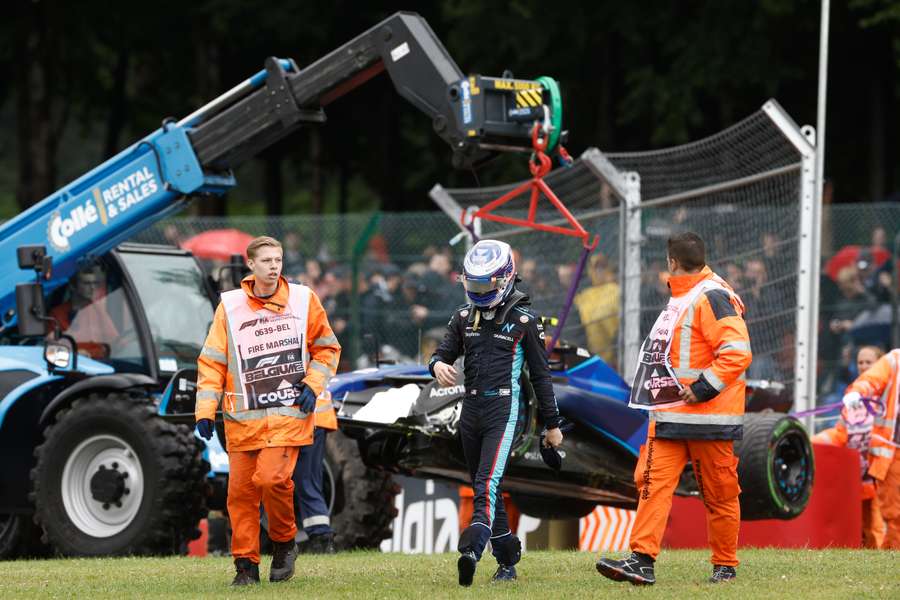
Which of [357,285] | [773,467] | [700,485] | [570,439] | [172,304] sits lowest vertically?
[700,485]

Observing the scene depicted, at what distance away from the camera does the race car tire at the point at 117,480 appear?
10.8 m

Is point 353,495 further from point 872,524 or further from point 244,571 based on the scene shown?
point 872,524

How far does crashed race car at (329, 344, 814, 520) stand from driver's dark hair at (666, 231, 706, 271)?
6.45 ft

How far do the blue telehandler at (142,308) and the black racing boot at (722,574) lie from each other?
3.63 meters

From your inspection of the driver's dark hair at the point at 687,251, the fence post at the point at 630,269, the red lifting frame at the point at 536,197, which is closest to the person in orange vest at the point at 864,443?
the fence post at the point at 630,269

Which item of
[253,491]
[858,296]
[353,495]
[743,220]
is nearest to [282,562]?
[253,491]

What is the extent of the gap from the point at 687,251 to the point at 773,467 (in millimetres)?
2540

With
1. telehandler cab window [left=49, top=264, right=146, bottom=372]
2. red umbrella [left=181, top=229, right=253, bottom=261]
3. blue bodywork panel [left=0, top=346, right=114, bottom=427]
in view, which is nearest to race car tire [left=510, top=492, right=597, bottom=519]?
telehandler cab window [left=49, top=264, right=146, bottom=372]

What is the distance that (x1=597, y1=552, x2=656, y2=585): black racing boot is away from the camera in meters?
8.02

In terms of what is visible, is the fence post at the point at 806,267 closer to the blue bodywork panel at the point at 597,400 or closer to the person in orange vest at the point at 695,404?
the blue bodywork panel at the point at 597,400

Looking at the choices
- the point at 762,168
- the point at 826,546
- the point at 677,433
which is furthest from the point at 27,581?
the point at 762,168

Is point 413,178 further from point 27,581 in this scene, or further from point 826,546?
point 27,581

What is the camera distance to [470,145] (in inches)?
426

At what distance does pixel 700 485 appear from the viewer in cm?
832
